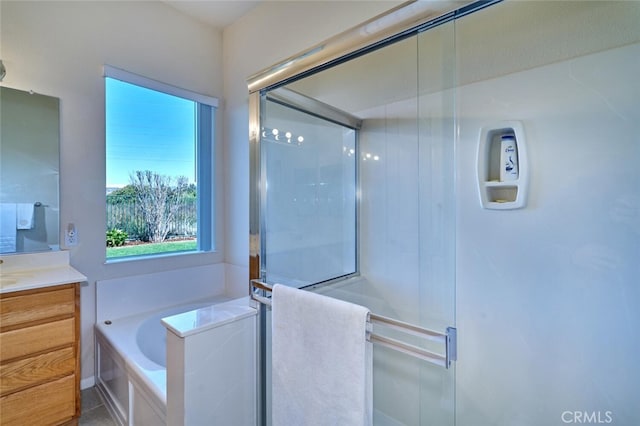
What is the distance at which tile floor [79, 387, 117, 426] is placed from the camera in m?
1.68

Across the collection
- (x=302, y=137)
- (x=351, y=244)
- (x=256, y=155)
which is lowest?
(x=351, y=244)

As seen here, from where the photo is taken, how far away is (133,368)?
1.50 m

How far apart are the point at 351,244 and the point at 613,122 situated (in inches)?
52.5

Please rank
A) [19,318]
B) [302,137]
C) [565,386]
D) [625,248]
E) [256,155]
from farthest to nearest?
[302,137] → [256,155] → [19,318] → [565,386] → [625,248]

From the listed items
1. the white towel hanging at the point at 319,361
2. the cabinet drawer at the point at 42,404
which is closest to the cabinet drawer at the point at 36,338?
the cabinet drawer at the point at 42,404

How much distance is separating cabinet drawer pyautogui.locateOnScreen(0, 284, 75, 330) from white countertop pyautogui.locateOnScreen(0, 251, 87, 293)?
0.13 feet

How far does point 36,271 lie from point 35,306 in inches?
17.0

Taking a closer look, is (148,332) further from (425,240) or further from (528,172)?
(528,172)

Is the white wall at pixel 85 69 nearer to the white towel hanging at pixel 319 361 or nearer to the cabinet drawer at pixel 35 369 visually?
the cabinet drawer at pixel 35 369

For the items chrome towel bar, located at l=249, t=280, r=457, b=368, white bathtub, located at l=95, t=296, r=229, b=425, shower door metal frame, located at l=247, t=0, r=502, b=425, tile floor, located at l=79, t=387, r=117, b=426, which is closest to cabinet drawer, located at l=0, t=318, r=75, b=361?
white bathtub, located at l=95, t=296, r=229, b=425

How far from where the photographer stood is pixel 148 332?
2.05m

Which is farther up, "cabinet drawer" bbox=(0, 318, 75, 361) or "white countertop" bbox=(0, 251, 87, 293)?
"white countertop" bbox=(0, 251, 87, 293)

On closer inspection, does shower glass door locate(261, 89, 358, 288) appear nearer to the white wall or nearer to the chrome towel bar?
the chrome towel bar

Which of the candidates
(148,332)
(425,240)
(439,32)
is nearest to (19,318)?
(148,332)
